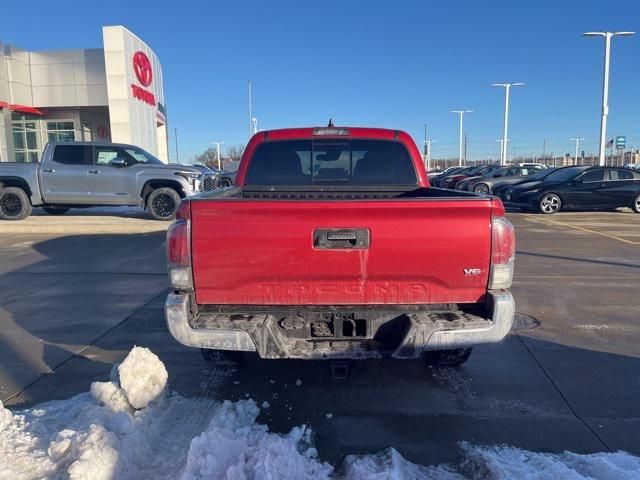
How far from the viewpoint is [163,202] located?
13031 mm

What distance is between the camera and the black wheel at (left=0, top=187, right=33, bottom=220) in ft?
42.0

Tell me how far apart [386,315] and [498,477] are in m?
1.11

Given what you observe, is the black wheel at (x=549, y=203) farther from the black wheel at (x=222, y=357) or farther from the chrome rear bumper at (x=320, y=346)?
the black wheel at (x=222, y=357)

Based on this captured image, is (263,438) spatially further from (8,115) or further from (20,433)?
(8,115)

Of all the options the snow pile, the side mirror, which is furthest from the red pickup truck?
the side mirror

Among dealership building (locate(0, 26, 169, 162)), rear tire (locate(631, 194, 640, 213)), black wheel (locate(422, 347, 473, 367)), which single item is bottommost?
black wheel (locate(422, 347, 473, 367))

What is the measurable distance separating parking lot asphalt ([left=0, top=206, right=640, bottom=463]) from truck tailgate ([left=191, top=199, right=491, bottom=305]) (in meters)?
0.88

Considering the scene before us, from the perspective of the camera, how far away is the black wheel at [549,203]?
54.3 ft

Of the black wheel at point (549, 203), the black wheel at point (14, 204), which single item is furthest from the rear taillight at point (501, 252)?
the black wheel at point (549, 203)

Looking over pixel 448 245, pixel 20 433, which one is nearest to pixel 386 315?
pixel 448 245

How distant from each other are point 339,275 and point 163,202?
35.4 feet

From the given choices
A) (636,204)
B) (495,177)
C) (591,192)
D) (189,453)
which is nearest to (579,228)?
(591,192)

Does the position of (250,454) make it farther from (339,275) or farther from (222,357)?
(222,357)

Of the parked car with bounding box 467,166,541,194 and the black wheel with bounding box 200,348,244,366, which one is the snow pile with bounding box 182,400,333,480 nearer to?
the black wheel with bounding box 200,348,244,366
